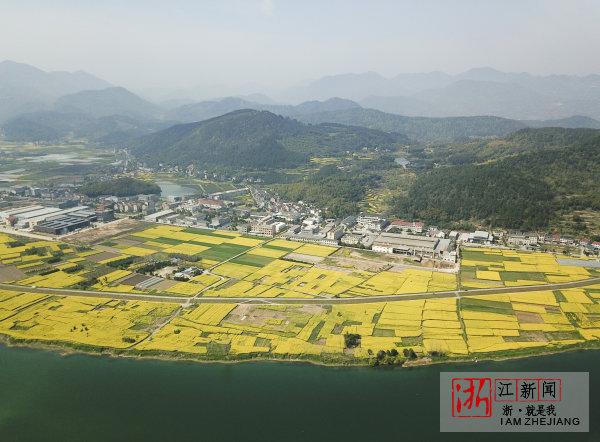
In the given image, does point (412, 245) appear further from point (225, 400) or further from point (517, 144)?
point (517, 144)

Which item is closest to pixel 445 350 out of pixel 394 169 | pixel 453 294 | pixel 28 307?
pixel 453 294

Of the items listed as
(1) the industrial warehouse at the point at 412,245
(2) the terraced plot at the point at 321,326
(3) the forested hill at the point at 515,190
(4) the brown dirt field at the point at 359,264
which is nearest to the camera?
(2) the terraced plot at the point at 321,326

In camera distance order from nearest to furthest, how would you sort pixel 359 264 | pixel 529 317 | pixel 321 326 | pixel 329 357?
1. pixel 329 357
2. pixel 321 326
3. pixel 529 317
4. pixel 359 264

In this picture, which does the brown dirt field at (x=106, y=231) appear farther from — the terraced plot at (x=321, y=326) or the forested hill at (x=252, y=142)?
the forested hill at (x=252, y=142)

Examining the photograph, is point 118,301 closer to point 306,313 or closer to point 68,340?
point 68,340

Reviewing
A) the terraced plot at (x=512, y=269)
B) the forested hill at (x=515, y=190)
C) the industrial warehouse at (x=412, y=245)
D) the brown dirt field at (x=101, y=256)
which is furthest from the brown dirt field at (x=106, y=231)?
the terraced plot at (x=512, y=269)

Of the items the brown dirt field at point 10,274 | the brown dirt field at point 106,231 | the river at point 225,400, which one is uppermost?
the brown dirt field at point 106,231

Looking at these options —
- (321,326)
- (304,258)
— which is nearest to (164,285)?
(304,258)
